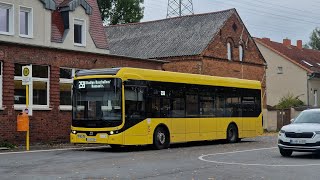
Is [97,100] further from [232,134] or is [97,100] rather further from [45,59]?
[232,134]

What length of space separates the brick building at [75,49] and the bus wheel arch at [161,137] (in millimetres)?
6125

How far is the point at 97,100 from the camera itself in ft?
68.7

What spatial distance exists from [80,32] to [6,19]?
18.3ft

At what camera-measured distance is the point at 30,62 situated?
25.3 m

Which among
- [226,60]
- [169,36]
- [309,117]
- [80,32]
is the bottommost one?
[309,117]

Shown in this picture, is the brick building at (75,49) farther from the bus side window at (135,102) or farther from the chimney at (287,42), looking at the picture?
the chimney at (287,42)

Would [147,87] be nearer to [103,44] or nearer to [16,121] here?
[16,121]

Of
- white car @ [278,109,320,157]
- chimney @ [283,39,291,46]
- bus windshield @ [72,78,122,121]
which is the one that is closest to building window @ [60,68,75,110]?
bus windshield @ [72,78,122,121]

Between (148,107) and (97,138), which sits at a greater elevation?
(148,107)

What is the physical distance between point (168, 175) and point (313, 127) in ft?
22.8

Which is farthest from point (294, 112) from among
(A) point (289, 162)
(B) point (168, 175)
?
(B) point (168, 175)

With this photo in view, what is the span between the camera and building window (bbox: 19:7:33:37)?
2920 cm

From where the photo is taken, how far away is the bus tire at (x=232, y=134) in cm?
2717

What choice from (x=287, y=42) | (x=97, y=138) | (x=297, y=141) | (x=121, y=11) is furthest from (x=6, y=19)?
(x=287, y=42)
